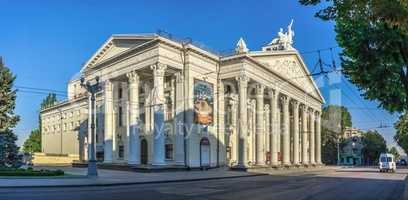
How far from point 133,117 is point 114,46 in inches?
330

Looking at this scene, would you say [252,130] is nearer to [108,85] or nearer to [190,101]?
[190,101]

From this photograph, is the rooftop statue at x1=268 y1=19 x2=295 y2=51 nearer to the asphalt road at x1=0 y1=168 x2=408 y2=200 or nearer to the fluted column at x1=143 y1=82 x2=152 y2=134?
the fluted column at x1=143 y1=82 x2=152 y2=134

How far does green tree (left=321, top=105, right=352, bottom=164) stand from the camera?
105938mm

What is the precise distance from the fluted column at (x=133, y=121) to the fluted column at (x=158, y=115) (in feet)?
11.2

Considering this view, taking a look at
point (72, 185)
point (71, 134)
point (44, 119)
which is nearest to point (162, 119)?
point (72, 185)

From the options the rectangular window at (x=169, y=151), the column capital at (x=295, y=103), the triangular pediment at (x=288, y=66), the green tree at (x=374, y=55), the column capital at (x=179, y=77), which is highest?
the triangular pediment at (x=288, y=66)

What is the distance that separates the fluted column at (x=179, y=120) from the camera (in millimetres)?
46000

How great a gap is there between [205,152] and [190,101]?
20.1 feet

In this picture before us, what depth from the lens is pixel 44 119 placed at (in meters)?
91.4

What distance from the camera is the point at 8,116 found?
4306 centimetres

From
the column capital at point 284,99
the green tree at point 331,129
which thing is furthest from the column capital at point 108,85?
the green tree at point 331,129

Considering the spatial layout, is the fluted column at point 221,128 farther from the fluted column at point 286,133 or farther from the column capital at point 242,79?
the fluted column at point 286,133

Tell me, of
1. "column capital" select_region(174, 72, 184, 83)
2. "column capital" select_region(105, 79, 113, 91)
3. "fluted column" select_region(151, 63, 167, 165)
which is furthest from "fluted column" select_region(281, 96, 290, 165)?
"column capital" select_region(105, 79, 113, 91)

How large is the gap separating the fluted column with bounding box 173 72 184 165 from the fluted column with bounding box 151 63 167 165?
2.81m
